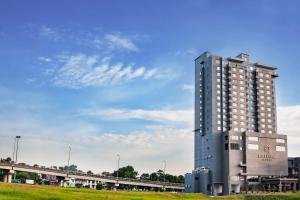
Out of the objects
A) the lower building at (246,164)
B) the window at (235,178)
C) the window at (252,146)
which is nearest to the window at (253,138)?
the lower building at (246,164)

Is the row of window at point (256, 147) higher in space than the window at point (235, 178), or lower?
higher

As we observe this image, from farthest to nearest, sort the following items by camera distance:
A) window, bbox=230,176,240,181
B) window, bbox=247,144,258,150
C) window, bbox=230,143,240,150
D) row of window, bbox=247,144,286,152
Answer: row of window, bbox=247,144,286,152 → window, bbox=247,144,258,150 → window, bbox=230,143,240,150 → window, bbox=230,176,240,181

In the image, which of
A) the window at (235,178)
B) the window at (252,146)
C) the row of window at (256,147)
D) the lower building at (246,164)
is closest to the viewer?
the window at (235,178)

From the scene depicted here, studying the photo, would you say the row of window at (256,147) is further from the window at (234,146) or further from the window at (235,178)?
the window at (235,178)

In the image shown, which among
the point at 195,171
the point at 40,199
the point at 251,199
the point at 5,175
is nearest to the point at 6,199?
the point at 40,199

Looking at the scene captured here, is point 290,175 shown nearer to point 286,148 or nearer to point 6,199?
point 286,148

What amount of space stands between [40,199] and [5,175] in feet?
431

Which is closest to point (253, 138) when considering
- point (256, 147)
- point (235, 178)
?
point (256, 147)

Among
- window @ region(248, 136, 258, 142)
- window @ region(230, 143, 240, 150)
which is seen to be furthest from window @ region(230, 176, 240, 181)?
window @ region(248, 136, 258, 142)

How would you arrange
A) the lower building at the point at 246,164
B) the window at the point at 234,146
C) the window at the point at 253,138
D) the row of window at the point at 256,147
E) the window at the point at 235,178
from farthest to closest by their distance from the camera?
the window at the point at 253,138 < the row of window at the point at 256,147 < the window at the point at 234,146 < the lower building at the point at 246,164 < the window at the point at 235,178

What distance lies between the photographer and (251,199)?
350 ft

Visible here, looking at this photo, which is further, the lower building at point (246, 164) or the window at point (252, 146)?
the window at point (252, 146)

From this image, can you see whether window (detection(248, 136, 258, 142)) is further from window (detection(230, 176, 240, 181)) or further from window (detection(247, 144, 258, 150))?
window (detection(230, 176, 240, 181))

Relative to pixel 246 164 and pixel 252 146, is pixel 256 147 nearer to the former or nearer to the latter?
pixel 252 146
